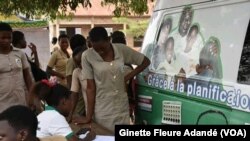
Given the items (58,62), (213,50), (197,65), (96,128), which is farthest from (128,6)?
(213,50)

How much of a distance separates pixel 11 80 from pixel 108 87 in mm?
1021

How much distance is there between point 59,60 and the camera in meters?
7.52

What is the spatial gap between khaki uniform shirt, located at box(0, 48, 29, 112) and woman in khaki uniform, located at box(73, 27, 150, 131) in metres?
0.70

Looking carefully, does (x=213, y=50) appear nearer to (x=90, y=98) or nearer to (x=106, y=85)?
(x=106, y=85)

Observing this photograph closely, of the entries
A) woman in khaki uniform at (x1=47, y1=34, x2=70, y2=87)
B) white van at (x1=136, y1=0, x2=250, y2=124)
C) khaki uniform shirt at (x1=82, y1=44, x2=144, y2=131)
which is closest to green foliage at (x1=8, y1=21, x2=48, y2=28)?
woman in khaki uniform at (x1=47, y1=34, x2=70, y2=87)

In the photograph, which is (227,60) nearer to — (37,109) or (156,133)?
(156,133)

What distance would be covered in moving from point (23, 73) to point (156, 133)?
2393 mm

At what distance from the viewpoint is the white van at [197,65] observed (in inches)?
110

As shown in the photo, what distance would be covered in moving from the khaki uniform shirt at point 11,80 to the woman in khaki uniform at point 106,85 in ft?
2.30

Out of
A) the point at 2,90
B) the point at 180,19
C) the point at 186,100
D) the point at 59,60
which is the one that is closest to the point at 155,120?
the point at 186,100

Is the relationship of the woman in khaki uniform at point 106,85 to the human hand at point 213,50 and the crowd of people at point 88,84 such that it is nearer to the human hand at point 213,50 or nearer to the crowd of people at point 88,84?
the crowd of people at point 88,84

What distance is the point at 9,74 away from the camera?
4254mm

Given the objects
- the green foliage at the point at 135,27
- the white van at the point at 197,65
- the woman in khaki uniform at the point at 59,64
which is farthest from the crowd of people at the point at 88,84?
the green foliage at the point at 135,27

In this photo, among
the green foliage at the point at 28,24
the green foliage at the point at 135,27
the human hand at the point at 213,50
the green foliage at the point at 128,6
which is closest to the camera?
the human hand at the point at 213,50
